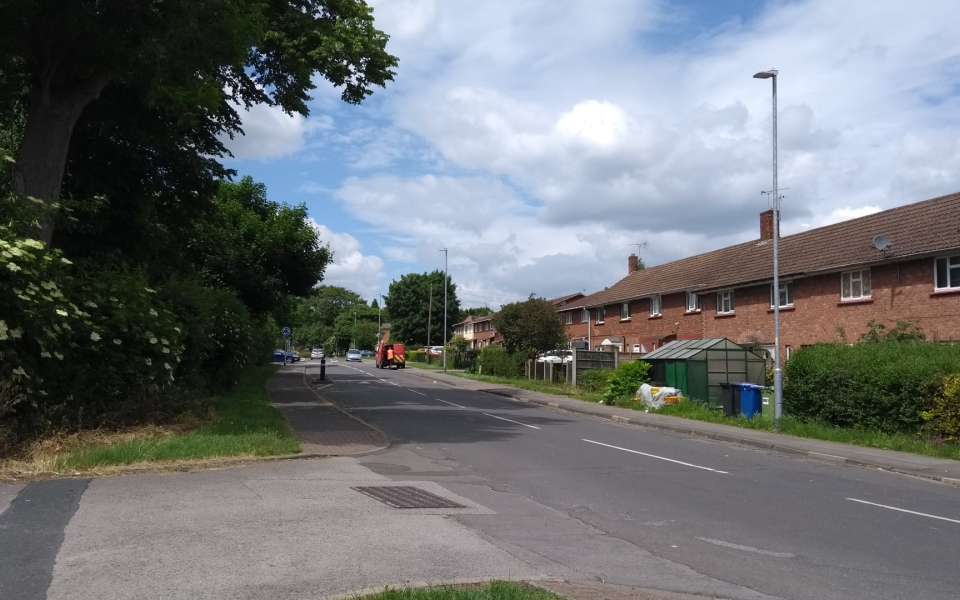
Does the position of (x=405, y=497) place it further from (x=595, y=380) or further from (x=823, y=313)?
(x=595, y=380)

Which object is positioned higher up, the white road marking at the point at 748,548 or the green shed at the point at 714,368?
the green shed at the point at 714,368

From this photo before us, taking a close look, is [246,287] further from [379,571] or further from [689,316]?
[379,571]

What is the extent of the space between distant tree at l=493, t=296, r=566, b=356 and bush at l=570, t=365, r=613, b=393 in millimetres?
8454

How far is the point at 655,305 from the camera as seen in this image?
140ft

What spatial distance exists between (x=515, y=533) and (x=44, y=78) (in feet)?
40.0

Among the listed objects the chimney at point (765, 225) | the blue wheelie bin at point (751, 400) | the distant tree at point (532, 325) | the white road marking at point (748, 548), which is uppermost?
the chimney at point (765, 225)

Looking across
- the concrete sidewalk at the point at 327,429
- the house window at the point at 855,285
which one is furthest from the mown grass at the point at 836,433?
the concrete sidewalk at the point at 327,429

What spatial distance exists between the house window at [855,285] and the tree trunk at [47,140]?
24.7 meters

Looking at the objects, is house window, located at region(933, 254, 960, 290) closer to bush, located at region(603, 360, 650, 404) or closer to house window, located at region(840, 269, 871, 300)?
house window, located at region(840, 269, 871, 300)

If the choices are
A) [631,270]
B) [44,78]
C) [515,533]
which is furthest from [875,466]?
[631,270]

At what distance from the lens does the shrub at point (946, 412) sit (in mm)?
16797

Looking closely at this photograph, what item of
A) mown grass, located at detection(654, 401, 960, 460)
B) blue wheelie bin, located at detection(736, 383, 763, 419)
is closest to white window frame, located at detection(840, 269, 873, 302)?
blue wheelie bin, located at detection(736, 383, 763, 419)

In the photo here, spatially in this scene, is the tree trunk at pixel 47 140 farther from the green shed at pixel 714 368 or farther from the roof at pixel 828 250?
the roof at pixel 828 250

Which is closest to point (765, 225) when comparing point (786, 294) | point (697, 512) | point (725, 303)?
point (725, 303)
